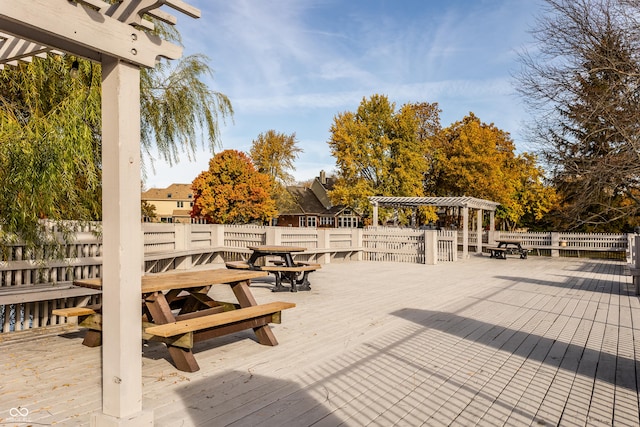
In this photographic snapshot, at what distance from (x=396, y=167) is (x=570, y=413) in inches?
1138

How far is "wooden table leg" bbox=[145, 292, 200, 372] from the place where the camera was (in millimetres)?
3908

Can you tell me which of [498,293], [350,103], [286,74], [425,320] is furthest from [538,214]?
[425,320]

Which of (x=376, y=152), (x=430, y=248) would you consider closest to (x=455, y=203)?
(x=430, y=248)

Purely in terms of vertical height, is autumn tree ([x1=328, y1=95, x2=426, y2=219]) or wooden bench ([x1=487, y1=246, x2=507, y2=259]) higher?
autumn tree ([x1=328, y1=95, x2=426, y2=219])

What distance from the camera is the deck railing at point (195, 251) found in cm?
546

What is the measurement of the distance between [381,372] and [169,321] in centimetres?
199

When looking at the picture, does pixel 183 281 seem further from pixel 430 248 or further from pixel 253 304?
pixel 430 248

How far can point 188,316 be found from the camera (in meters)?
4.73

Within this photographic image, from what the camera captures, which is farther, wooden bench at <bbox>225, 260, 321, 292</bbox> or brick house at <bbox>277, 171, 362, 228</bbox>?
brick house at <bbox>277, 171, 362, 228</bbox>

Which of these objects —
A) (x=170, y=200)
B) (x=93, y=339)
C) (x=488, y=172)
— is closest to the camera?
(x=93, y=339)

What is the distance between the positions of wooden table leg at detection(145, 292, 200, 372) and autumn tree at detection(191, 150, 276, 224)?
3183 cm

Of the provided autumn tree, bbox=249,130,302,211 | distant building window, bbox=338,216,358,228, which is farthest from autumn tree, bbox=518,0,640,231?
distant building window, bbox=338,216,358,228

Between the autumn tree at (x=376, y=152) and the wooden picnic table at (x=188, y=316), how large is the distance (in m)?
26.4
